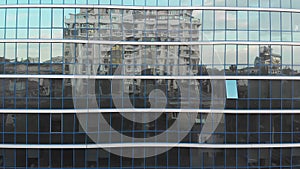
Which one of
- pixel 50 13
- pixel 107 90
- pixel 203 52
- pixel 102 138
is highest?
pixel 50 13

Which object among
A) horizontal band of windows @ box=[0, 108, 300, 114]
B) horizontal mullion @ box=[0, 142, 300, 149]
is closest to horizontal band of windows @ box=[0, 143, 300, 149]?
horizontal mullion @ box=[0, 142, 300, 149]

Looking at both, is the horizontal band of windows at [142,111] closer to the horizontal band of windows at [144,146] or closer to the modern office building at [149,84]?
the modern office building at [149,84]

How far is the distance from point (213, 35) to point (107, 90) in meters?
6.70

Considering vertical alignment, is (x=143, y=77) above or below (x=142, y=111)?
above

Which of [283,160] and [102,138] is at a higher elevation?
[102,138]

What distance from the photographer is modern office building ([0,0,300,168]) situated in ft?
57.7

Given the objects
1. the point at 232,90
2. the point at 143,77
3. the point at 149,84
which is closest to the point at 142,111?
the point at 149,84

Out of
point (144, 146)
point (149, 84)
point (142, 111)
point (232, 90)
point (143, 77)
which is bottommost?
point (144, 146)

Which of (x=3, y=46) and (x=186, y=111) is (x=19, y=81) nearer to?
(x=3, y=46)

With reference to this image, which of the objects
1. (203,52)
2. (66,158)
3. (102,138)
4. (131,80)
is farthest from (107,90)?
(203,52)

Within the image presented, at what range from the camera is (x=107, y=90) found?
1770 cm

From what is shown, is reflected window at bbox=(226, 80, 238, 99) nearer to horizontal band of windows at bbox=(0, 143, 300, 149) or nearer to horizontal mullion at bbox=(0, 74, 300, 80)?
horizontal mullion at bbox=(0, 74, 300, 80)

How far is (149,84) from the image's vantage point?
17938 mm

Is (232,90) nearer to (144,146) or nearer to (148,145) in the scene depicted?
(148,145)
